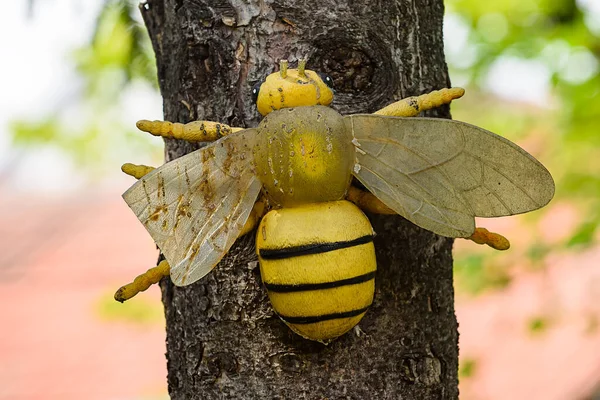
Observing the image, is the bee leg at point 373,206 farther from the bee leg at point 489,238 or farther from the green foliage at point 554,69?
the green foliage at point 554,69

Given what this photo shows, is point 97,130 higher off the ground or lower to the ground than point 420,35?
lower

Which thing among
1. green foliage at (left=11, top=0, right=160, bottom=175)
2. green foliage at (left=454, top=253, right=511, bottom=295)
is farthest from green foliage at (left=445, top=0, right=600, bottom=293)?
green foliage at (left=11, top=0, right=160, bottom=175)

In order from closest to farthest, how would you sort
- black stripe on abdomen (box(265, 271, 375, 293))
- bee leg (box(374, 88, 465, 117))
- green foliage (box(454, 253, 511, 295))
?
black stripe on abdomen (box(265, 271, 375, 293)) < bee leg (box(374, 88, 465, 117)) < green foliage (box(454, 253, 511, 295))

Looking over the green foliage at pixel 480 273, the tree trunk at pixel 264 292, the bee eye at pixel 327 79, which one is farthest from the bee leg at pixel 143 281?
the green foliage at pixel 480 273

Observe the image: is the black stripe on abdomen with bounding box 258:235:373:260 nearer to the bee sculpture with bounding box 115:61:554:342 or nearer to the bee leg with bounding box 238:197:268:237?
the bee sculpture with bounding box 115:61:554:342

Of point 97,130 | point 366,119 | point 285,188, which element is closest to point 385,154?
point 366,119

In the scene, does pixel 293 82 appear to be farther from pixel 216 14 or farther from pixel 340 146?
pixel 216 14

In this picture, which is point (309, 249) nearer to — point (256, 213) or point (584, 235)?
point (256, 213)
